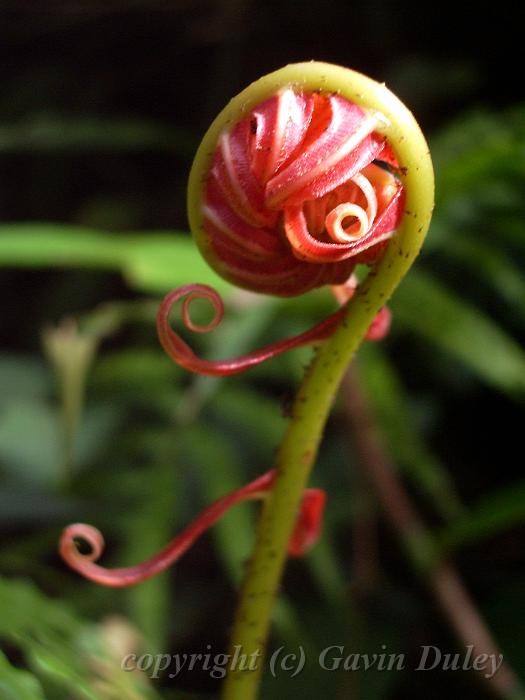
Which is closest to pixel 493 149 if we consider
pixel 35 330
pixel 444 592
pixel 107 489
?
pixel 444 592

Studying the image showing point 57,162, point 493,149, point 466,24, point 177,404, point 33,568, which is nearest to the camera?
point 493,149

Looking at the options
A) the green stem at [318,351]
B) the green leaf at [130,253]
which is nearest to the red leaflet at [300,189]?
the green stem at [318,351]

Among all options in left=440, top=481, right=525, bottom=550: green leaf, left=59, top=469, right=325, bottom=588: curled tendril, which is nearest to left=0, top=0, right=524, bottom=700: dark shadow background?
left=440, top=481, right=525, bottom=550: green leaf

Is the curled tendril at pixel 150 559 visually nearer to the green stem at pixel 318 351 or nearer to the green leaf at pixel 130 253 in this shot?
the green stem at pixel 318 351

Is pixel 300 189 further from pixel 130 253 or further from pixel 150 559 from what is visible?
pixel 130 253

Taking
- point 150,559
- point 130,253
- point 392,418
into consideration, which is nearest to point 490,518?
point 392,418

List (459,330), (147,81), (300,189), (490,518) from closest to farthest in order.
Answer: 1. (300,189)
2. (490,518)
3. (459,330)
4. (147,81)

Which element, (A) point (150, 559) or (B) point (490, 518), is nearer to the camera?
(A) point (150, 559)

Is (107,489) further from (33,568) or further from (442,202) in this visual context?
(442,202)

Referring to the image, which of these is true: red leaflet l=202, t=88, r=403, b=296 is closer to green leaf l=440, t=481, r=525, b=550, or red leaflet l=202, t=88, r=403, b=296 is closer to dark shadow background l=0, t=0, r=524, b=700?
green leaf l=440, t=481, r=525, b=550
